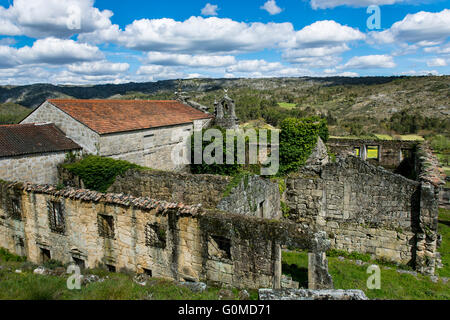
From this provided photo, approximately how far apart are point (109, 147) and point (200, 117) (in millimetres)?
12148

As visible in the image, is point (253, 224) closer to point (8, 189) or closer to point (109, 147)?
point (8, 189)

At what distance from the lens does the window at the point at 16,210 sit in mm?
10987

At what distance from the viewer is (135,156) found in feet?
70.4

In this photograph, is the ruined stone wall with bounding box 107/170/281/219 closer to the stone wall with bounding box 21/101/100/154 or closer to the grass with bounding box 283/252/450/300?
→ the grass with bounding box 283/252/450/300

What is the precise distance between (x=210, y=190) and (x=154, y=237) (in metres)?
4.39

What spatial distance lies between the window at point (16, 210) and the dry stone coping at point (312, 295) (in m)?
9.81

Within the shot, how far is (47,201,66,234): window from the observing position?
390 inches

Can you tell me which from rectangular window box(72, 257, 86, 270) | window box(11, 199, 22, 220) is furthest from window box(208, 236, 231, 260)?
window box(11, 199, 22, 220)

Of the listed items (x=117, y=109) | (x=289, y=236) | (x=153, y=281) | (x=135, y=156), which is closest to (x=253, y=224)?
(x=289, y=236)

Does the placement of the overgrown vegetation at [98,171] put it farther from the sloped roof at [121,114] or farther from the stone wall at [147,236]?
the stone wall at [147,236]

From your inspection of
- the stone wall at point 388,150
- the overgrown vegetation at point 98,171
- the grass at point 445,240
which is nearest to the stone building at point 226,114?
the stone wall at point 388,150

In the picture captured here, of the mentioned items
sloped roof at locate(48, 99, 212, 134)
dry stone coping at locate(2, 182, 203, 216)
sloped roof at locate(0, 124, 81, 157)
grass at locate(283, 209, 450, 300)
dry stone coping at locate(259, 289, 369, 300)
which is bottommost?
grass at locate(283, 209, 450, 300)

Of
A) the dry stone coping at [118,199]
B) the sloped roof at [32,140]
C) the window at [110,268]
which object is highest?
the sloped roof at [32,140]

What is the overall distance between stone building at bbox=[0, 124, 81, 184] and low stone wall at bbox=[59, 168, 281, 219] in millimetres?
5194
